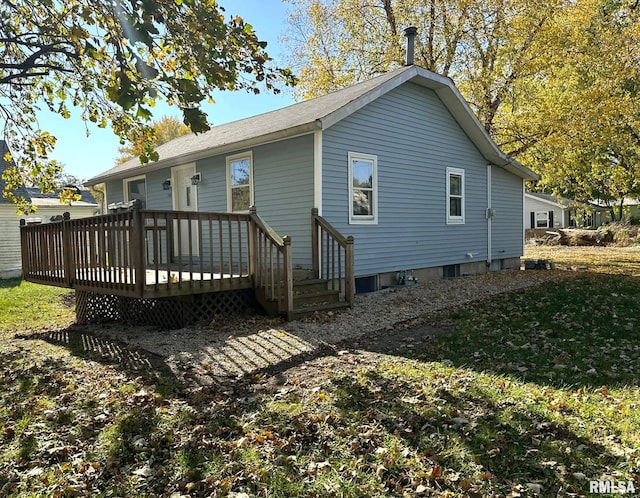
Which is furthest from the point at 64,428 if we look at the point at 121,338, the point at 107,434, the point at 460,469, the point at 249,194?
the point at 249,194

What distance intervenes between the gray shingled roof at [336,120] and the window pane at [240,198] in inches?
34.9

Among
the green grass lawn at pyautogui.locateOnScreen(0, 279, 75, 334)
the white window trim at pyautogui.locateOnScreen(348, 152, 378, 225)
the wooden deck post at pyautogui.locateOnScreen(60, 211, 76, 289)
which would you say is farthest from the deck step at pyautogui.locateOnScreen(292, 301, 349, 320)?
the green grass lawn at pyautogui.locateOnScreen(0, 279, 75, 334)

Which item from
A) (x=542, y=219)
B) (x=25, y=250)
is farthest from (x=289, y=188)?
(x=542, y=219)

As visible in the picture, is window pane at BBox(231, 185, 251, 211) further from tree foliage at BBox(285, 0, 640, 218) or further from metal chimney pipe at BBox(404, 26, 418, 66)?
tree foliage at BBox(285, 0, 640, 218)

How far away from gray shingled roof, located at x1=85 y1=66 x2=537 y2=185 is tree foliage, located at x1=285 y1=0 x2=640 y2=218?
3.24 meters

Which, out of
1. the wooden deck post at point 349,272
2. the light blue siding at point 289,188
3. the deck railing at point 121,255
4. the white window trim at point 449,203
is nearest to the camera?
the deck railing at point 121,255

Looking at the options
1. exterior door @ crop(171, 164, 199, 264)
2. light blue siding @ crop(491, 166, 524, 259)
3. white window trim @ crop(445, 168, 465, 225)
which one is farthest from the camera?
light blue siding @ crop(491, 166, 524, 259)

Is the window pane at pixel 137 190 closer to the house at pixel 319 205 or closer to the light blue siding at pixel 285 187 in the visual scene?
the house at pixel 319 205

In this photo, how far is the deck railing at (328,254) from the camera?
7.71 metres

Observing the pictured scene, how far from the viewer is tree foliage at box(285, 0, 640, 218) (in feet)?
49.6

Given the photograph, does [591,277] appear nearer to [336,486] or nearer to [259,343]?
[259,343]

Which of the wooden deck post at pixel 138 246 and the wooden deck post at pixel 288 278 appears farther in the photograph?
the wooden deck post at pixel 288 278

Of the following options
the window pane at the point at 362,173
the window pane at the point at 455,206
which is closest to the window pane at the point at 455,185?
the window pane at the point at 455,206

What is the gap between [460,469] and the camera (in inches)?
112
